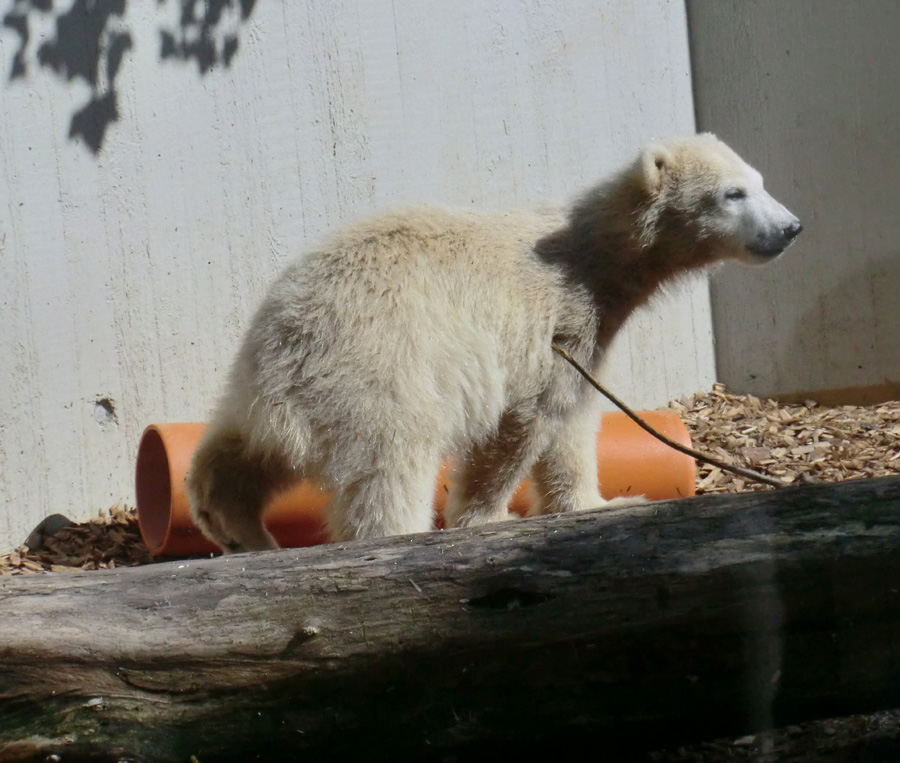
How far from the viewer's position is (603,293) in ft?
15.8

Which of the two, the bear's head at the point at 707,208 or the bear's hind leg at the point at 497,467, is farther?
the bear's head at the point at 707,208

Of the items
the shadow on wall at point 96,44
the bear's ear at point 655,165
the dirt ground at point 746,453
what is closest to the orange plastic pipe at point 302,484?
the dirt ground at point 746,453

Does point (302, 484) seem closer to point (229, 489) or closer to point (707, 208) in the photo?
point (229, 489)

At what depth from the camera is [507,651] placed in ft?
8.70

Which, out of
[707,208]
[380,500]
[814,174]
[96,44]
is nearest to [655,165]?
[707,208]

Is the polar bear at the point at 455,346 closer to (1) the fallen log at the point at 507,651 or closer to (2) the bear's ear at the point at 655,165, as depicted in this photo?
(2) the bear's ear at the point at 655,165

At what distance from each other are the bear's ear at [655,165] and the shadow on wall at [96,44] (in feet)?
8.96

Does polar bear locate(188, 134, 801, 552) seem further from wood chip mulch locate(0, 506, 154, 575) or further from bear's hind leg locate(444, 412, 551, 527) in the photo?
wood chip mulch locate(0, 506, 154, 575)

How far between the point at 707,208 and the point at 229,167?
2.83 meters

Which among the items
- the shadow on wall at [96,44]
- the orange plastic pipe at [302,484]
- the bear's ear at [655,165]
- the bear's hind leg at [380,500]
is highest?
the shadow on wall at [96,44]

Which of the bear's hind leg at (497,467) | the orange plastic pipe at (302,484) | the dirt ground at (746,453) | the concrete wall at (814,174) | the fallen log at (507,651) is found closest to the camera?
the fallen log at (507,651)

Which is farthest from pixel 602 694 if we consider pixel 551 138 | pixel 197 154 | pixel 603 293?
pixel 551 138

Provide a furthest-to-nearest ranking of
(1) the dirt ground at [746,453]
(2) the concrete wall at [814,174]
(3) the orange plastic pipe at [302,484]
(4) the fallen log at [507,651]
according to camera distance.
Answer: (2) the concrete wall at [814,174]
(1) the dirt ground at [746,453]
(3) the orange plastic pipe at [302,484]
(4) the fallen log at [507,651]

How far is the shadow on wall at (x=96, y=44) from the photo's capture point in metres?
5.49
